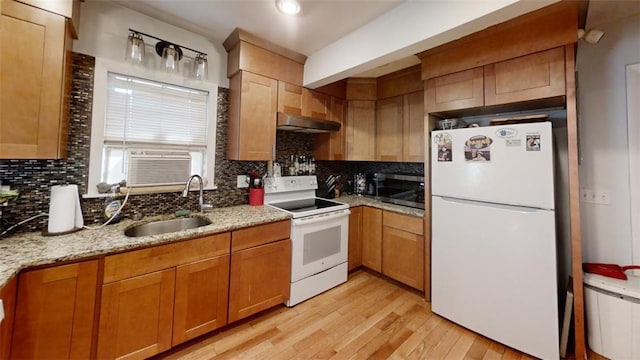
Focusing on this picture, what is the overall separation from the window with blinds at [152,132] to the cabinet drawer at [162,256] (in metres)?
0.70

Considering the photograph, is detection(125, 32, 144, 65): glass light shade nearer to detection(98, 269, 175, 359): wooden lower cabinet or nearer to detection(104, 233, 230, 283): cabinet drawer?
detection(104, 233, 230, 283): cabinet drawer

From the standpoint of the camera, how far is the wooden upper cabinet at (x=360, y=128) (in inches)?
117

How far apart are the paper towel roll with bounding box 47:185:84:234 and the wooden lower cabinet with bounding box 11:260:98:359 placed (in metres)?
0.43

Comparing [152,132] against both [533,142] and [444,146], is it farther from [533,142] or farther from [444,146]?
[533,142]

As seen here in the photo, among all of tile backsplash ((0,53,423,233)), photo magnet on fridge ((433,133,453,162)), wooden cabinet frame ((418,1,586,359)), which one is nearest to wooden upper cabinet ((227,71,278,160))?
tile backsplash ((0,53,423,233))

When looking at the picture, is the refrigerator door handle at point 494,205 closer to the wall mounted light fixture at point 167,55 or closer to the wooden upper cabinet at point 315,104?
the wooden upper cabinet at point 315,104

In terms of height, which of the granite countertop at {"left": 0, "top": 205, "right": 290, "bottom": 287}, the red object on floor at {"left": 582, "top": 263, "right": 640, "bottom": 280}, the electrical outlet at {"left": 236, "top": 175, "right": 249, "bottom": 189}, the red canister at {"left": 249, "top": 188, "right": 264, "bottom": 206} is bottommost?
the red object on floor at {"left": 582, "top": 263, "right": 640, "bottom": 280}

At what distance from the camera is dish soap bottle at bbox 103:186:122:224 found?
1678 millimetres

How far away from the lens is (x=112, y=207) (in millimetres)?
1687

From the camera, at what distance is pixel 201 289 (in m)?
1.62

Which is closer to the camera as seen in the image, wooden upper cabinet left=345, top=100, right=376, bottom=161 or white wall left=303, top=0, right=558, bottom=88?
white wall left=303, top=0, right=558, bottom=88

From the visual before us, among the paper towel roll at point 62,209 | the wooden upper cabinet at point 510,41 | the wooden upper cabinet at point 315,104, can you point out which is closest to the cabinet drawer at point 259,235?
the paper towel roll at point 62,209

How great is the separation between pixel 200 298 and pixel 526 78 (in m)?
2.71

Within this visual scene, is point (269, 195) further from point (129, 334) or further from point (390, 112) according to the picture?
point (390, 112)
